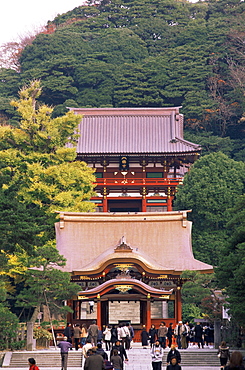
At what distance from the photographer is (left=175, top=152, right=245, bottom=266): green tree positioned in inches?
1567

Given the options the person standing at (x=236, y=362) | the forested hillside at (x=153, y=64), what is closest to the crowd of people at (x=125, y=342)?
Answer: the person standing at (x=236, y=362)

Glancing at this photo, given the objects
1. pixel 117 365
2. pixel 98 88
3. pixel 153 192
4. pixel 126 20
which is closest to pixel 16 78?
pixel 98 88

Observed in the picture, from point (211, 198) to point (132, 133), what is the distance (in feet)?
37.9

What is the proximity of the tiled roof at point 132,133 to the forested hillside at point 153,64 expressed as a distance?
9286 millimetres

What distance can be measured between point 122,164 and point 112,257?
19.6 m

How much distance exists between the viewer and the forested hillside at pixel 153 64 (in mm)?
63250

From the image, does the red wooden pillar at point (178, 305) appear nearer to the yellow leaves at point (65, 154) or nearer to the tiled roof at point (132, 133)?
the yellow leaves at point (65, 154)

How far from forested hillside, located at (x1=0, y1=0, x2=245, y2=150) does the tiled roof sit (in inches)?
366

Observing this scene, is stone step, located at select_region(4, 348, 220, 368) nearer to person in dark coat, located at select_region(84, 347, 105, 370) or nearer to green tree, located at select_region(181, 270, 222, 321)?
green tree, located at select_region(181, 270, 222, 321)

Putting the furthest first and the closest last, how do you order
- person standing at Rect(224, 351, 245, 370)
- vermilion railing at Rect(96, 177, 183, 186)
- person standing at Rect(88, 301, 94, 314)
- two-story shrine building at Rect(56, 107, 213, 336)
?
1. vermilion railing at Rect(96, 177, 183, 186)
2. person standing at Rect(88, 301, 94, 314)
3. two-story shrine building at Rect(56, 107, 213, 336)
4. person standing at Rect(224, 351, 245, 370)

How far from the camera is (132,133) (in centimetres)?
5134

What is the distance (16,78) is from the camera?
232 ft

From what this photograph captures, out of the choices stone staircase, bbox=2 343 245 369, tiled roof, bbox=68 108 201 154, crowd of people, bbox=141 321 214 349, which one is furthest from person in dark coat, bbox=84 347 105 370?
tiled roof, bbox=68 108 201 154

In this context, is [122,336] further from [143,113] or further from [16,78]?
[16,78]
